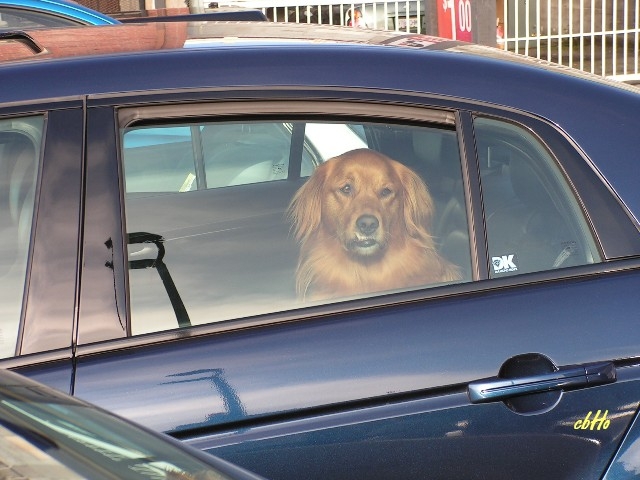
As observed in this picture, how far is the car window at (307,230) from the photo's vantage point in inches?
86.4

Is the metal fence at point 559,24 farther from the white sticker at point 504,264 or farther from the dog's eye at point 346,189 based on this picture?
the white sticker at point 504,264

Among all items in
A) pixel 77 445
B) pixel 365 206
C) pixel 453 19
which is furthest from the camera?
pixel 453 19

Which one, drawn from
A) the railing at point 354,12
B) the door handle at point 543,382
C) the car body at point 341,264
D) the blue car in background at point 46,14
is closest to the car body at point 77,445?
the car body at point 341,264

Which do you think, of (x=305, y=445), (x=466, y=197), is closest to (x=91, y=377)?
(x=305, y=445)

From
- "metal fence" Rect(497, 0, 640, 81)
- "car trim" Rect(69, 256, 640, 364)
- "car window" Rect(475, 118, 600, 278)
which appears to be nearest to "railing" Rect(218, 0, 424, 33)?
"metal fence" Rect(497, 0, 640, 81)

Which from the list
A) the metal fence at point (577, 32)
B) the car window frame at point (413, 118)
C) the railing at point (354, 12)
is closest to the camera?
the car window frame at point (413, 118)

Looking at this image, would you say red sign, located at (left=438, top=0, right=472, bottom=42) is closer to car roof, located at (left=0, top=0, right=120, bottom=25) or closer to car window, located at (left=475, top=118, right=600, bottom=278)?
car roof, located at (left=0, top=0, right=120, bottom=25)

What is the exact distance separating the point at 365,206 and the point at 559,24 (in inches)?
355

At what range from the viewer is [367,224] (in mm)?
2320

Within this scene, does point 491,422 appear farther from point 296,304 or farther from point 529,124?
point 529,124

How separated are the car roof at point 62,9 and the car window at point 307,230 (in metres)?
4.05

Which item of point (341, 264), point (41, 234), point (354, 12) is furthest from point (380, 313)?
point (354, 12)

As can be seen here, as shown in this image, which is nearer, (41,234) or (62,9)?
(41,234)

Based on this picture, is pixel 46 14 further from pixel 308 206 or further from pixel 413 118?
pixel 413 118
